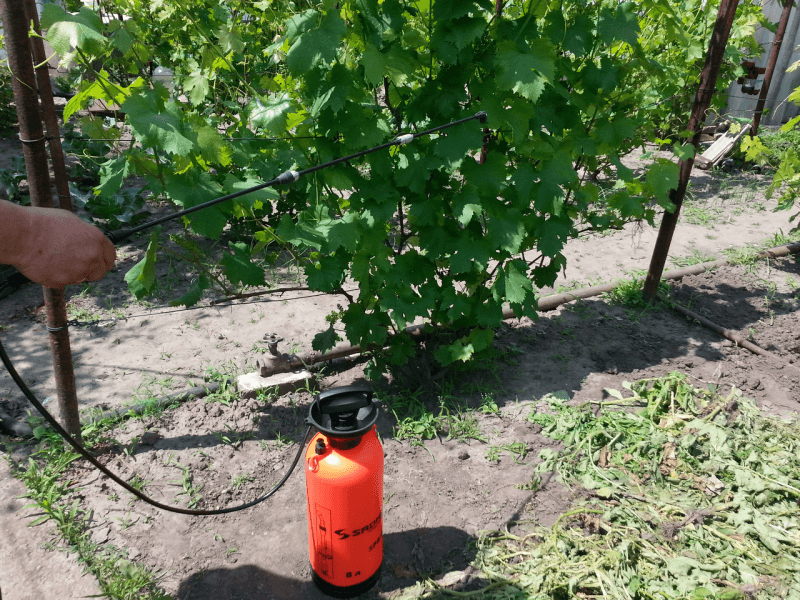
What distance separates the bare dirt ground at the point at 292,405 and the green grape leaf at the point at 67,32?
73.9 inches

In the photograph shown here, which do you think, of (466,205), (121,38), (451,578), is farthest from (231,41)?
(451,578)

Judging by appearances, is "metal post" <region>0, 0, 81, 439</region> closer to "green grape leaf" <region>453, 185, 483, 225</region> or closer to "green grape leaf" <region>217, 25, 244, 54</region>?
"green grape leaf" <region>217, 25, 244, 54</region>

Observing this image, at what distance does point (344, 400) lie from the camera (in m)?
2.02

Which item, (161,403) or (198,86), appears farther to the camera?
(161,403)

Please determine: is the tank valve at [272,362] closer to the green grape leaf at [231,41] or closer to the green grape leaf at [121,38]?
the green grape leaf at [231,41]

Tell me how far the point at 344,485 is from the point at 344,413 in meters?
0.26

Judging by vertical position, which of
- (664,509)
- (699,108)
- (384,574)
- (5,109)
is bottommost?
(384,574)

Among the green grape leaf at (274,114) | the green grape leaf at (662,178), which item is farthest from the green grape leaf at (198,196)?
the green grape leaf at (662,178)

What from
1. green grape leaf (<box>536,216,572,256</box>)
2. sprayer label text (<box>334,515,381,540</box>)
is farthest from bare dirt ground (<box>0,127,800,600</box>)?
green grape leaf (<box>536,216,572,256</box>)

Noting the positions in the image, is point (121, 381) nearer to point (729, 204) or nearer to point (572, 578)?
point (572, 578)

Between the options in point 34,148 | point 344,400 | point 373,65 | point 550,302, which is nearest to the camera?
point 344,400

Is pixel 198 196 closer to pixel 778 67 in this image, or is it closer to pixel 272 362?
pixel 272 362

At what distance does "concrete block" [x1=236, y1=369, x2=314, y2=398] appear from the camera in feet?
11.1

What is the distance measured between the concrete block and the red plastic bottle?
4.24ft
